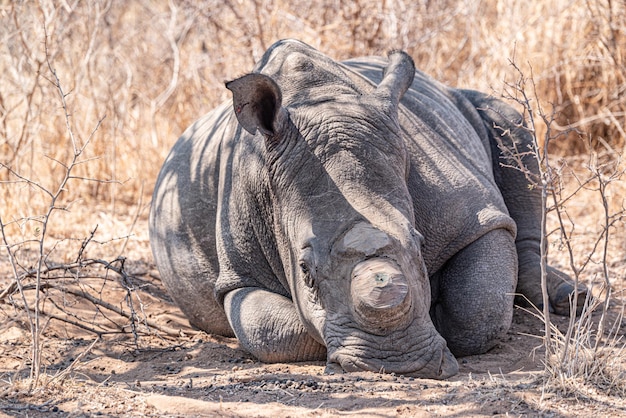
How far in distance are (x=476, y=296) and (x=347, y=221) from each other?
1.13 metres

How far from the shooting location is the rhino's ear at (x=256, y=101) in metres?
4.64

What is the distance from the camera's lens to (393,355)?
14.3 feet

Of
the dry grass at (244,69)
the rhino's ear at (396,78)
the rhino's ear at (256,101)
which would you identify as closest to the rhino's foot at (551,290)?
the rhino's ear at (396,78)

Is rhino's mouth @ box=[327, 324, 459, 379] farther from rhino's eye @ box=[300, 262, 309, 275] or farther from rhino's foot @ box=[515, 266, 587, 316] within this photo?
rhino's foot @ box=[515, 266, 587, 316]

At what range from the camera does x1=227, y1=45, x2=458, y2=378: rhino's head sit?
14.1 ft

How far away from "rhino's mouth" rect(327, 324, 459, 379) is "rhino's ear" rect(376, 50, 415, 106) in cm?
126

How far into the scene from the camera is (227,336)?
6.08 metres

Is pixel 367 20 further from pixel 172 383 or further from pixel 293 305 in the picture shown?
pixel 172 383

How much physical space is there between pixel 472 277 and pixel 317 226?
3.72 feet

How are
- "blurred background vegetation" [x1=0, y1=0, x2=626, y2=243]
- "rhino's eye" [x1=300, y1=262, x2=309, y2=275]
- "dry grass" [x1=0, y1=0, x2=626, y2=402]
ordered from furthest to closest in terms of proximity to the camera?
"blurred background vegetation" [x1=0, y1=0, x2=626, y2=243] < "dry grass" [x1=0, y1=0, x2=626, y2=402] < "rhino's eye" [x1=300, y1=262, x2=309, y2=275]

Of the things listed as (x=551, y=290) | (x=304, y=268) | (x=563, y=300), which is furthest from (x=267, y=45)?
(x=304, y=268)

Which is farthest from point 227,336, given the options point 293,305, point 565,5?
point 565,5

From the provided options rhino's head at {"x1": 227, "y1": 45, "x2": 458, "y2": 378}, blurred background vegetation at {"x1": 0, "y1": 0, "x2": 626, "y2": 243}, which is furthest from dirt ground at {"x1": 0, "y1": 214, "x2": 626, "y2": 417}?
blurred background vegetation at {"x1": 0, "y1": 0, "x2": 626, "y2": 243}

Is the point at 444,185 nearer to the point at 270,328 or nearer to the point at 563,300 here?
the point at 270,328
